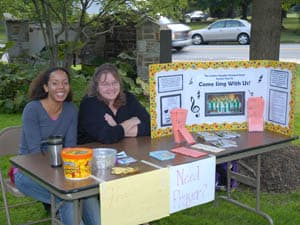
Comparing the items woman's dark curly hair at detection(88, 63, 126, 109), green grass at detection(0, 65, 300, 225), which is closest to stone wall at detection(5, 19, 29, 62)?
green grass at detection(0, 65, 300, 225)

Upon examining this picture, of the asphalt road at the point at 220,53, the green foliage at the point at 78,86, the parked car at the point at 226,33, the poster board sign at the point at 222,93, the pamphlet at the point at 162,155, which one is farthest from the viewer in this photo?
the parked car at the point at 226,33

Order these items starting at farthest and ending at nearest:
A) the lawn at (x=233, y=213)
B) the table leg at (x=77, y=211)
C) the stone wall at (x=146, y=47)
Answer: the stone wall at (x=146, y=47)
the lawn at (x=233, y=213)
the table leg at (x=77, y=211)

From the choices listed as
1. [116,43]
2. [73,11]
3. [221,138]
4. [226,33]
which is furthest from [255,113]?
[226,33]

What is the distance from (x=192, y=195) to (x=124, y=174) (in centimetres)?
54

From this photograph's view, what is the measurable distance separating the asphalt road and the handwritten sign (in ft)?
42.8

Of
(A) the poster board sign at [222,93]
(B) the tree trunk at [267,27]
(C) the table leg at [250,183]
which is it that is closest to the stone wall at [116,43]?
(B) the tree trunk at [267,27]

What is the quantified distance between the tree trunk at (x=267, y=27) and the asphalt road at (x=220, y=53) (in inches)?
429

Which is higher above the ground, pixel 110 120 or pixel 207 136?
pixel 110 120

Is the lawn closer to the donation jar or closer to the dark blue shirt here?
the dark blue shirt

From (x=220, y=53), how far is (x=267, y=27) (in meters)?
13.5

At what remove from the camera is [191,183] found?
286cm

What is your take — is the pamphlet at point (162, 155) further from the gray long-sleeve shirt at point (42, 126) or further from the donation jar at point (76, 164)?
the gray long-sleeve shirt at point (42, 126)

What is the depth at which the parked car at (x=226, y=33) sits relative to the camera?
21500 millimetres

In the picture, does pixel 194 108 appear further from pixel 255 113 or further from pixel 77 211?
pixel 77 211
